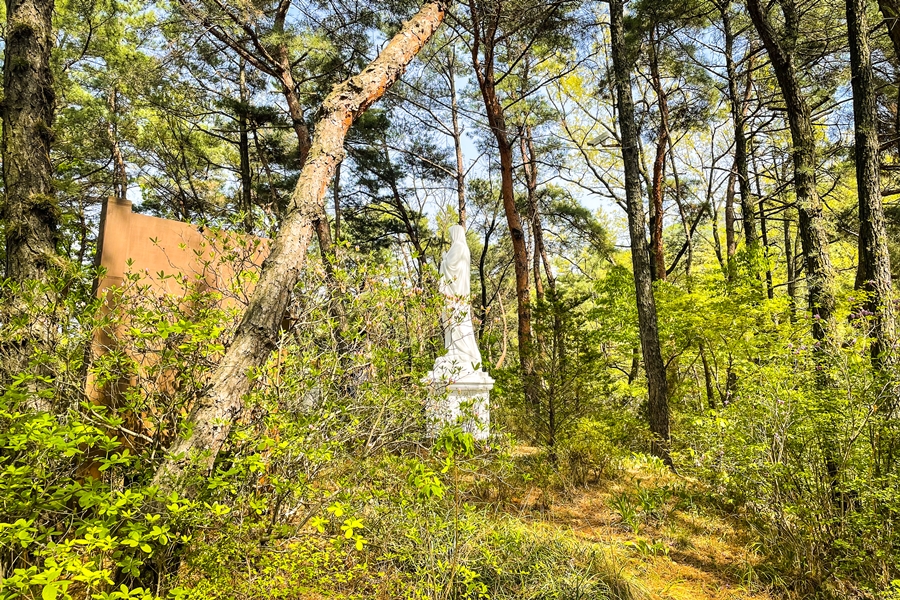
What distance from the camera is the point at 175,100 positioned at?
33.4ft

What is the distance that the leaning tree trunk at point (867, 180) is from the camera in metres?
4.02

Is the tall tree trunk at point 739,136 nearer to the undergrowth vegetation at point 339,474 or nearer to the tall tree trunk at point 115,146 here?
the undergrowth vegetation at point 339,474

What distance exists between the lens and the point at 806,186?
14.9 feet

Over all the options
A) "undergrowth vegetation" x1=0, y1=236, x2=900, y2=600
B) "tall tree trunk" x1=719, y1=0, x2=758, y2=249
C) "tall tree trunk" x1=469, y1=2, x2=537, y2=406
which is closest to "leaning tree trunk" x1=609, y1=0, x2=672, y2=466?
"undergrowth vegetation" x1=0, y1=236, x2=900, y2=600

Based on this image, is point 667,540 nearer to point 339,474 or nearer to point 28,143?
point 339,474

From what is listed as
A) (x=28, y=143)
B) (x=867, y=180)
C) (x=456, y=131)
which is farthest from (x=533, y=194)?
(x=28, y=143)

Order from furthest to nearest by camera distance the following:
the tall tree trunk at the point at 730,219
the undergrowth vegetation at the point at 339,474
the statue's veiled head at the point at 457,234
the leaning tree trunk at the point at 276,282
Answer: the tall tree trunk at the point at 730,219 → the statue's veiled head at the point at 457,234 → the leaning tree trunk at the point at 276,282 → the undergrowth vegetation at the point at 339,474

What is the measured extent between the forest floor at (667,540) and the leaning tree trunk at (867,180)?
1.93m

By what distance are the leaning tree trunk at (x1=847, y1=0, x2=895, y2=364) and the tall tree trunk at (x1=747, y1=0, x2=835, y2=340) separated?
0.91 ft

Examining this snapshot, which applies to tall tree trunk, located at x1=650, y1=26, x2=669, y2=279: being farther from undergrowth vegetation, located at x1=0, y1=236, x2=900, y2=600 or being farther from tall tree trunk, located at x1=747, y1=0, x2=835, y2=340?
undergrowth vegetation, located at x1=0, y1=236, x2=900, y2=600

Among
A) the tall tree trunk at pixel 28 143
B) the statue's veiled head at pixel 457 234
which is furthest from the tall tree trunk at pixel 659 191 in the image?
the tall tree trunk at pixel 28 143

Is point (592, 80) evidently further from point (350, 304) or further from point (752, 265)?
point (350, 304)

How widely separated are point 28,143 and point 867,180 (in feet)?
21.5

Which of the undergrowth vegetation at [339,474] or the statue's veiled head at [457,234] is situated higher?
the statue's veiled head at [457,234]
